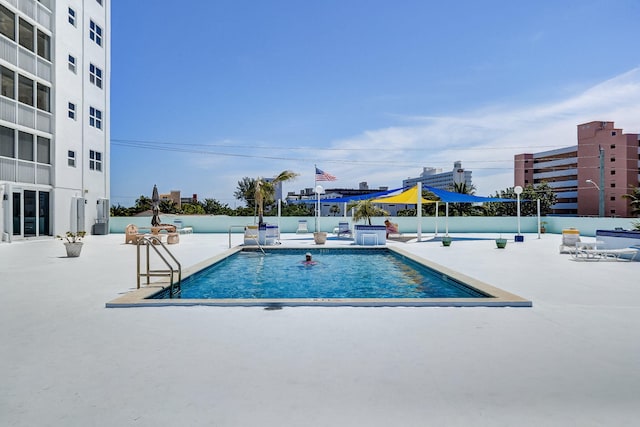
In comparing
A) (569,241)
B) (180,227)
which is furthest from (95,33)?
(569,241)

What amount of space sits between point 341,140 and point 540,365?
37822mm

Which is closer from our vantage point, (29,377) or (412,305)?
(29,377)

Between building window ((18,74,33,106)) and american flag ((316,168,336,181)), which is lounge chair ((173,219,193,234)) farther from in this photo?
building window ((18,74,33,106))

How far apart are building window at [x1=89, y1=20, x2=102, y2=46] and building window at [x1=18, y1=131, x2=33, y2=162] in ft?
24.1

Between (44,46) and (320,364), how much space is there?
70.7 ft

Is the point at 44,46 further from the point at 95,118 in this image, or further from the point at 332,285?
the point at 332,285

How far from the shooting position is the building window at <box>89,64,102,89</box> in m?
22.3

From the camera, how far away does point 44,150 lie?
18906 mm

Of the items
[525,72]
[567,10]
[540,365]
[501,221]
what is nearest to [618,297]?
[540,365]

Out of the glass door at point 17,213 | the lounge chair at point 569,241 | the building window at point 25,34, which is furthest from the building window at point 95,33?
the lounge chair at point 569,241

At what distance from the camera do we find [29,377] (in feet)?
10.3

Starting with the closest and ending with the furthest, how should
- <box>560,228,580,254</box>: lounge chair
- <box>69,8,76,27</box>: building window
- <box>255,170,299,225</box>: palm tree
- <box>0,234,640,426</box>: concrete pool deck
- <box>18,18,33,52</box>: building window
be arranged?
<box>0,234,640,426</box>: concrete pool deck, <box>560,228,580,254</box>: lounge chair, <box>18,18,33,52</box>: building window, <box>69,8,76,27</box>: building window, <box>255,170,299,225</box>: palm tree

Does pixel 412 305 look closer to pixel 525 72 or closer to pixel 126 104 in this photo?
pixel 525 72

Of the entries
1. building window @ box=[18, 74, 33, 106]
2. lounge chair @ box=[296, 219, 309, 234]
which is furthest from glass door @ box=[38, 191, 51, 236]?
lounge chair @ box=[296, 219, 309, 234]
